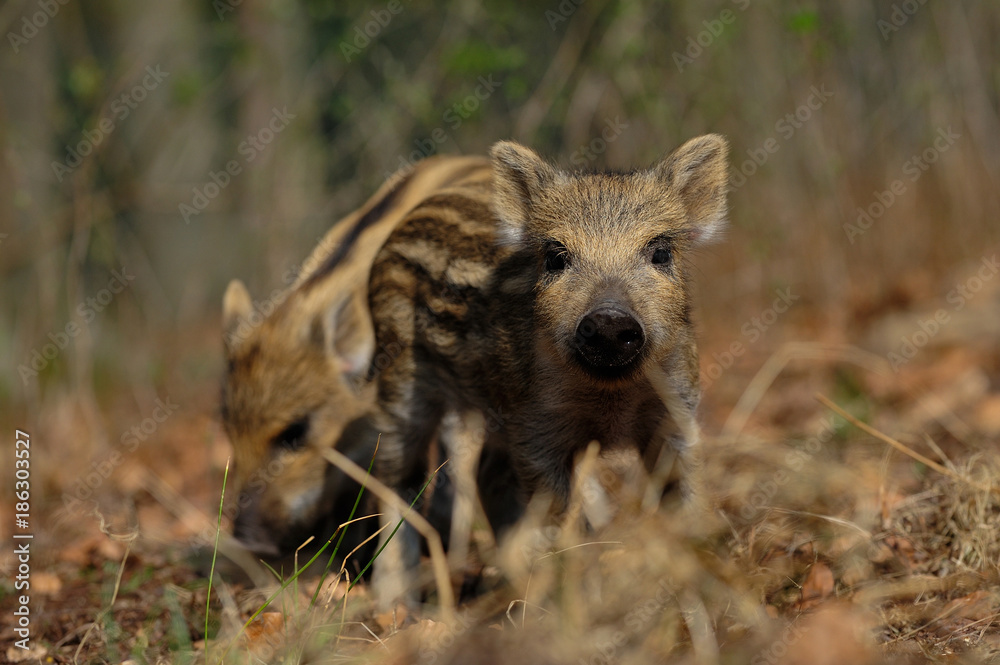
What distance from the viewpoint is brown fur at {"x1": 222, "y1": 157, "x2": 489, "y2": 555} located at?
173 inches

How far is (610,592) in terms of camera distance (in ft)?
8.71

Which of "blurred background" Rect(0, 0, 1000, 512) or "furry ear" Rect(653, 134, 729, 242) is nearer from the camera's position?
"furry ear" Rect(653, 134, 729, 242)

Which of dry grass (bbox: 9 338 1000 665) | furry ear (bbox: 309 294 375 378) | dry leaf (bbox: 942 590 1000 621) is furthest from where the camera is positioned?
furry ear (bbox: 309 294 375 378)

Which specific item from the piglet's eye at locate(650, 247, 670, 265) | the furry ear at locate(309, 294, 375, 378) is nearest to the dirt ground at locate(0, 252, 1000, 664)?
the piglet's eye at locate(650, 247, 670, 265)

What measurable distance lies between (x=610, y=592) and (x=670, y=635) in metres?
0.27

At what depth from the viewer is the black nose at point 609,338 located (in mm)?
2980

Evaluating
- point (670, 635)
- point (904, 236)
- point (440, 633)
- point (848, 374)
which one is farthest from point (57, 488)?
point (904, 236)

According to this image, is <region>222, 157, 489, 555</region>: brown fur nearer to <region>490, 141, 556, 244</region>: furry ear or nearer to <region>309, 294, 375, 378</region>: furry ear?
<region>309, 294, 375, 378</region>: furry ear

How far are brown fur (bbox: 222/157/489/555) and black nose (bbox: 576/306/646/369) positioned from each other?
166cm

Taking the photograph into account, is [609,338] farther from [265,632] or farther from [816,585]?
[265,632]

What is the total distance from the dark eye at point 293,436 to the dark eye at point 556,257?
1.73 meters

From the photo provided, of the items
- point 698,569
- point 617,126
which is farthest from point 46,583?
point 617,126

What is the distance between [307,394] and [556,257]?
5.69ft

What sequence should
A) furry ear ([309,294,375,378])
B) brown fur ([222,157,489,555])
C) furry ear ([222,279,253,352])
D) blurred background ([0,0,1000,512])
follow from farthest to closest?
blurred background ([0,0,1000,512])
furry ear ([222,279,253,352])
furry ear ([309,294,375,378])
brown fur ([222,157,489,555])
